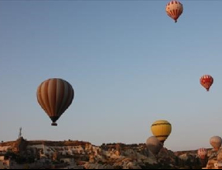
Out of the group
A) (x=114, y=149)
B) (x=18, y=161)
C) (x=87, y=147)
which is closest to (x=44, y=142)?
(x=87, y=147)

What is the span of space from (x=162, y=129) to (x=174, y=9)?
2555 centimetres

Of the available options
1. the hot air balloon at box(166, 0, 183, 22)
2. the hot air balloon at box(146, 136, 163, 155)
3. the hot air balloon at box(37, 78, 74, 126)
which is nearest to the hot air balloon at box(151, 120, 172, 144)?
the hot air balloon at box(146, 136, 163, 155)

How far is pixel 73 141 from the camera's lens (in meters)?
105

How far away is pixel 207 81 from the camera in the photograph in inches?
2709

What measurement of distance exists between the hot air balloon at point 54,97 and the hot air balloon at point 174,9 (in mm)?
23764

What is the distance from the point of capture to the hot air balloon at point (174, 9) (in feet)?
198

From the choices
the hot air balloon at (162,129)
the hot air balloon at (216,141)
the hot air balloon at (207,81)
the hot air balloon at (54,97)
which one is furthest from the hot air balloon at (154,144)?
the hot air balloon at (54,97)

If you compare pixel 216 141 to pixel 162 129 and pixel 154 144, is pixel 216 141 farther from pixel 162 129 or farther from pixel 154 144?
pixel 162 129

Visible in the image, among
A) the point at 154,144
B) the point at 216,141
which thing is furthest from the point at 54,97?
the point at 216,141

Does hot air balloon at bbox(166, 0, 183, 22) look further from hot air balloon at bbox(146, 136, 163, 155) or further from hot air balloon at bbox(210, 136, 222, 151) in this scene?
hot air balloon at bbox(210, 136, 222, 151)

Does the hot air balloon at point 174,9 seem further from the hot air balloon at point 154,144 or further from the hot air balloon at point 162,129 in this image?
the hot air balloon at point 154,144

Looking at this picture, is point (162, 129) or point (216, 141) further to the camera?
point (216, 141)

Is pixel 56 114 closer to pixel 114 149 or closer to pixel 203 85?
pixel 203 85

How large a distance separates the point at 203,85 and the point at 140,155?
1342 inches
